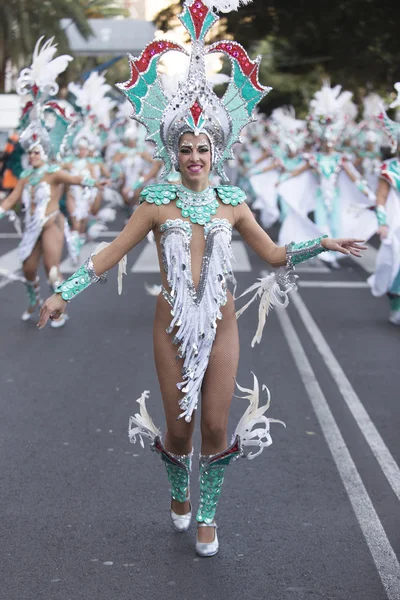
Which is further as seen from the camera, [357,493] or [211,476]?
[357,493]

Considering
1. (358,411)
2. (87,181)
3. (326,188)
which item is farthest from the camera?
(326,188)

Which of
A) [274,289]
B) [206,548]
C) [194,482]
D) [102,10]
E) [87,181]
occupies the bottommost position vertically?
[102,10]

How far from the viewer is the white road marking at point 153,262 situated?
13.8m

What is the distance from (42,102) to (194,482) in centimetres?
539

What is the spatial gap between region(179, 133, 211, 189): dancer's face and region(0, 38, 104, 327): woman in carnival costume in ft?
16.7

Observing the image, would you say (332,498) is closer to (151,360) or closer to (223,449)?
(223,449)

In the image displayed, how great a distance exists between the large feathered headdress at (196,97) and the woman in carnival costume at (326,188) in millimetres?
9693

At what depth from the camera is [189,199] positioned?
4461 millimetres

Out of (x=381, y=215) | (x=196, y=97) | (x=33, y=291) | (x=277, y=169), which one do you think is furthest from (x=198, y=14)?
(x=277, y=169)

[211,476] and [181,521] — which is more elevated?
[211,476]

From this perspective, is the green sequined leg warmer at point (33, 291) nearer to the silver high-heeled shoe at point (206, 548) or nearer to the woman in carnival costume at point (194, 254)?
the woman in carnival costume at point (194, 254)

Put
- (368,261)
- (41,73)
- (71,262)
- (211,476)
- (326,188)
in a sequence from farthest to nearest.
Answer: (368,261) < (326,188) < (71,262) < (41,73) < (211,476)

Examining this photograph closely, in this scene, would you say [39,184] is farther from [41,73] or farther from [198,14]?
[198,14]

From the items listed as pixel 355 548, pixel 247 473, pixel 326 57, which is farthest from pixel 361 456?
pixel 326 57
